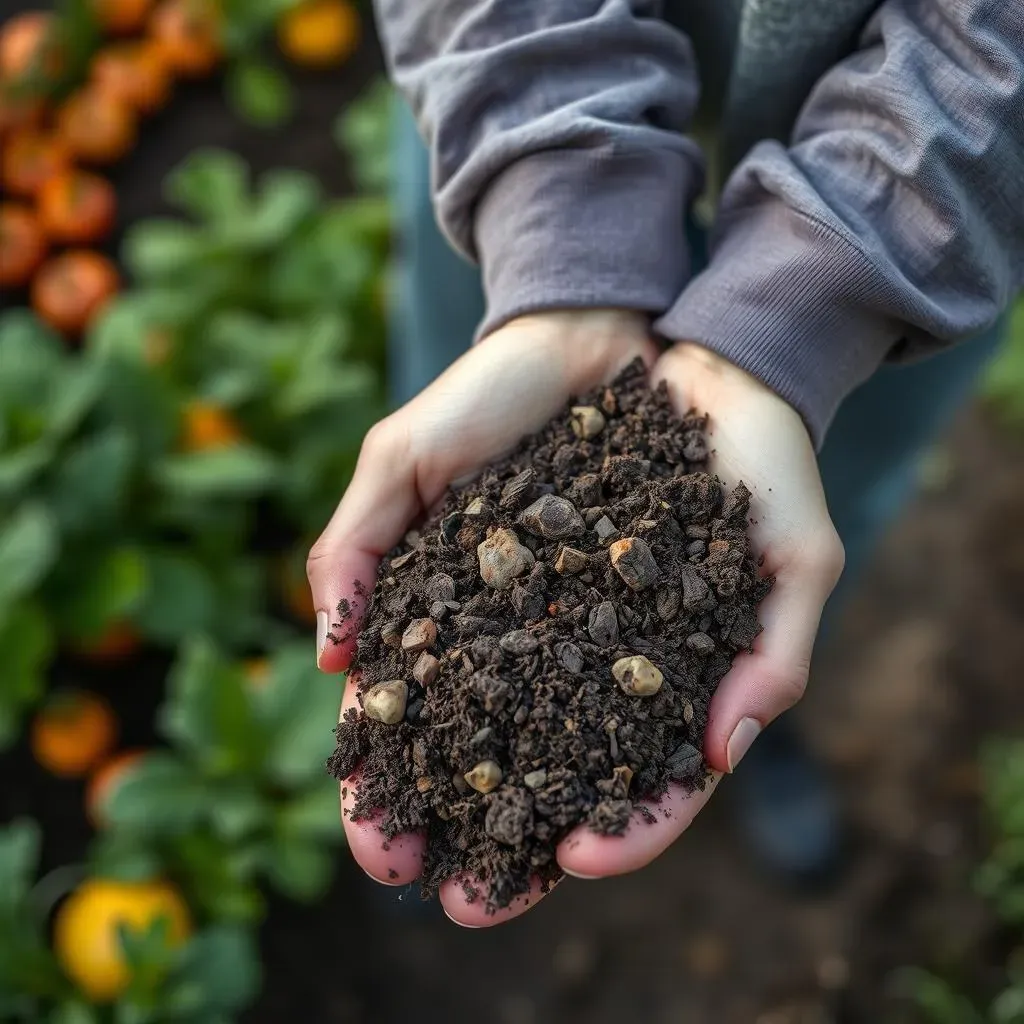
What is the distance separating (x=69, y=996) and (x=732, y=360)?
151 centimetres

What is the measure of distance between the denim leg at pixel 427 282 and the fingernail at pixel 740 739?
74 centimetres

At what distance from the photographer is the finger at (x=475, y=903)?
0.96 m

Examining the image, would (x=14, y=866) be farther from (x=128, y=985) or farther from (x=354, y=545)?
(x=354, y=545)

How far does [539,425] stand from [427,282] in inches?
18.8

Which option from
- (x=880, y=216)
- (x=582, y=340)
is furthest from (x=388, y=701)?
(x=880, y=216)

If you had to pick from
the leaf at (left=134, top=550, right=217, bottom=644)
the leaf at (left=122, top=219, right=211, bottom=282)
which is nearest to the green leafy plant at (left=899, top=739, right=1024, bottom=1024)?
the leaf at (left=134, top=550, right=217, bottom=644)

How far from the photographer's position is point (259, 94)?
2850mm

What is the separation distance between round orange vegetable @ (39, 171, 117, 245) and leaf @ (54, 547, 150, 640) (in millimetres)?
1082

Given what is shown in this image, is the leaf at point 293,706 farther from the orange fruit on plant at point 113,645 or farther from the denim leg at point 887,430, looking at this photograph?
Result: the denim leg at point 887,430

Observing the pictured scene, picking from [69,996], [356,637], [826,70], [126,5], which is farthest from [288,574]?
[126,5]

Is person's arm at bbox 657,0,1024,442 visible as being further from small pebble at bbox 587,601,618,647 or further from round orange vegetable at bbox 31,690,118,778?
round orange vegetable at bbox 31,690,118,778

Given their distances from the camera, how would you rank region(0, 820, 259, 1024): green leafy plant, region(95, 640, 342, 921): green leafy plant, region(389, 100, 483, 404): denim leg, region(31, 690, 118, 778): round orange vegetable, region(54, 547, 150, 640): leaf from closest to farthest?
region(389, 100, 483, 404): denim leg
region(0, 820, 259, 1024): green leafy plant
region(95, 640, 342, 921): green leafy plant
region(54, 547, 150, 640): leaf
region(31, 690, 118, 778): round orange vegetable

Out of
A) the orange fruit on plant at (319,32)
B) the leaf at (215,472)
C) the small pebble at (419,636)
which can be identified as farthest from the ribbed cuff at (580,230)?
the orange fruit on plant at (319,32)

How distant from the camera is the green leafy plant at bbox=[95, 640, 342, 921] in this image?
69.1 inches
